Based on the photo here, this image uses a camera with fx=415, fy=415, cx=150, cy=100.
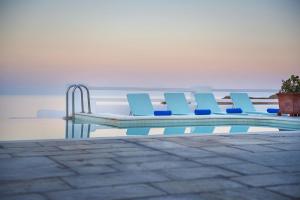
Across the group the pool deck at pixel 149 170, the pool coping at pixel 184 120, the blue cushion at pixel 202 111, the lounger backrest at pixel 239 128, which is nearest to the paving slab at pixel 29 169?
the pool deck at pixel 149 170

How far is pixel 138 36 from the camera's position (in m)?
16.7

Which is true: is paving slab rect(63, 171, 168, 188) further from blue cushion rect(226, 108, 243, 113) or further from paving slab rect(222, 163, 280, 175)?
blue cushion rect(226, 108, 243, 113)

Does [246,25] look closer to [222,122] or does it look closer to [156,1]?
[156,1]

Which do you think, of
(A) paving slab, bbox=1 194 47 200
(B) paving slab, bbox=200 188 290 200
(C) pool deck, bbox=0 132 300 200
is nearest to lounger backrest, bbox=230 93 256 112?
(C) pool deck, bbox=0 132 300 200

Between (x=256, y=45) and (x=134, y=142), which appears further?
(x=256, y=45)

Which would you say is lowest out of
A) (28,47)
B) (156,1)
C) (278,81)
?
(278,81)

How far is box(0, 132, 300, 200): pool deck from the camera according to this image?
2.75 meters

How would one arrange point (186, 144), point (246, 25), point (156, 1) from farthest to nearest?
point (246, 25), point (156, 1), point (186, 144)

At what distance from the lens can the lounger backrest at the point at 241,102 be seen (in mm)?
12477

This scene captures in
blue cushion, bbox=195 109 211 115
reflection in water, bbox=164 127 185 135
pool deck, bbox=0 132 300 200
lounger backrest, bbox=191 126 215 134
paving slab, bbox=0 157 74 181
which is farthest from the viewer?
blue cushion, bbox=195 109 211 115

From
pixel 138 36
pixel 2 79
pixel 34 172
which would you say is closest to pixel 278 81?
pixel 138 36

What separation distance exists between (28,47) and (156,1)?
522 cm

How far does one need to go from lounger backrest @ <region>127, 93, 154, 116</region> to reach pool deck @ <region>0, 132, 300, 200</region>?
510cm

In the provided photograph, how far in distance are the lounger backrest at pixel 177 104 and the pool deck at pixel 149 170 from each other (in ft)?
19.2
